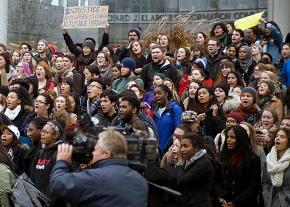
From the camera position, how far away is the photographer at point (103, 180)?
18.6ft

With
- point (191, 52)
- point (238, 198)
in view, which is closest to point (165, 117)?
point (238, 198)

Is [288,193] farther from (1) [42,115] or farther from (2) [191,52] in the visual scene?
(2) [191,52]

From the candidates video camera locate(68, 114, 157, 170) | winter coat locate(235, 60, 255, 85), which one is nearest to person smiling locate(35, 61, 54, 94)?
winter coat locate(235, 60, 255, 85)

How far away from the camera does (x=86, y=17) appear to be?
1677cm

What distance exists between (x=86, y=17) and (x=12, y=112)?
6043 mm

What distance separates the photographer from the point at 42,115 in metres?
10.6

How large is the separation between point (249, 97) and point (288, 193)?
2200 millimetres

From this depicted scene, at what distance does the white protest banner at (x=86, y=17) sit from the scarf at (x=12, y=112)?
557 centimetres

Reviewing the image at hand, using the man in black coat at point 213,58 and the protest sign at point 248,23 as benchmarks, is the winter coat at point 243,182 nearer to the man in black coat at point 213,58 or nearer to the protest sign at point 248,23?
the man in black coat at point 213,58

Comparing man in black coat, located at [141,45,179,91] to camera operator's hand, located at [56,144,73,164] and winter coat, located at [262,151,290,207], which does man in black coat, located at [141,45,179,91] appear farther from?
camera operator's hand, located at [56,144,73,164]

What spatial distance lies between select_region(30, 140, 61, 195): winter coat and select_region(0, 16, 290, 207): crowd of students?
0.04ft

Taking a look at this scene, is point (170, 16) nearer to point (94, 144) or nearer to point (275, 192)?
point (275, 192)

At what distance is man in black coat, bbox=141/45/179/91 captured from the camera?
13164 millimetres

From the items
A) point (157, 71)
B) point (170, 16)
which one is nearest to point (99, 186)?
point (157, 71)
